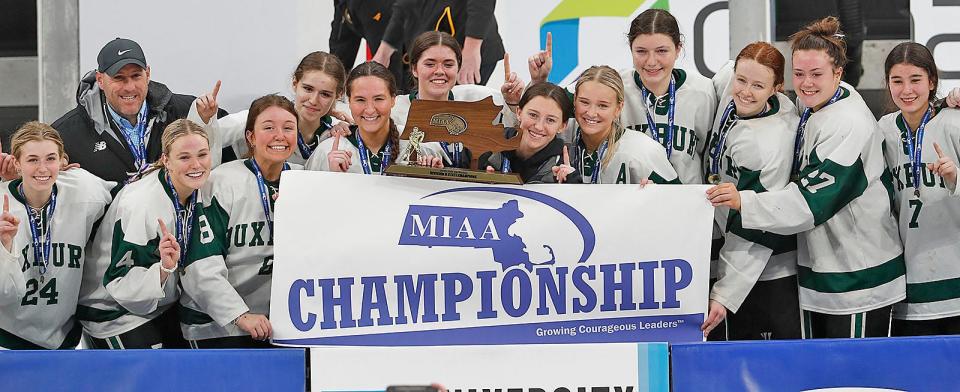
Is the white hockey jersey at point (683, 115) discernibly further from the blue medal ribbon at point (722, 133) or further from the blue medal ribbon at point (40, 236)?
the blue medal ribbon at point (40, 236)

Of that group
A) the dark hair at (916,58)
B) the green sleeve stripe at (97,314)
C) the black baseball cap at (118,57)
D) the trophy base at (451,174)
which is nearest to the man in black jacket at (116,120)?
the black baseball cap at (118,57)

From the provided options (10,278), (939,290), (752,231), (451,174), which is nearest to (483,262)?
(451,174)

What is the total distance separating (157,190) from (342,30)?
2.64 m

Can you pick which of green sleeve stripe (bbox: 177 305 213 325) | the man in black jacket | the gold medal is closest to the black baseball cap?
the man in black jacket

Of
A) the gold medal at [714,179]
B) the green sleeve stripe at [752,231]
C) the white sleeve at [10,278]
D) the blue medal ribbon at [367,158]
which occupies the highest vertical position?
the blue medal ribbon at [367,158]

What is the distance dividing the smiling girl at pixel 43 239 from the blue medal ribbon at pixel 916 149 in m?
3.35

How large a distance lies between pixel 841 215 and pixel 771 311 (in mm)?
517

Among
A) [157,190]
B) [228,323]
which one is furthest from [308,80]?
[228,323]

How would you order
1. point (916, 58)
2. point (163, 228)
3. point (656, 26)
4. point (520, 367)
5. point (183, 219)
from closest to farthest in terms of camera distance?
1. point (520, 367)
2. point (163, 228)
3. point (183, 219)
4. point (916, 58)
5. point (656, 26)

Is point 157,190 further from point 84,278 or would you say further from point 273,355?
point 273,355

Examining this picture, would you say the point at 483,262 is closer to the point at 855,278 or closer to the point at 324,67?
the point at 324,67

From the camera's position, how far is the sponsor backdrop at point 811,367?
3971mm

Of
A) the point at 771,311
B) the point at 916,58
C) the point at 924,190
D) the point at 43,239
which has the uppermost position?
the point at 916,58

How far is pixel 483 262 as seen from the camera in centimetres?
422
